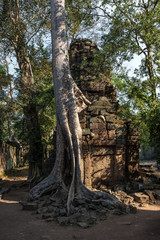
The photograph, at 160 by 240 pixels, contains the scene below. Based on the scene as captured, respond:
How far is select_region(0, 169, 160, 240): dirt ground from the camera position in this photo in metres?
3.96

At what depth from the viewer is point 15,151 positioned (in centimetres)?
1527

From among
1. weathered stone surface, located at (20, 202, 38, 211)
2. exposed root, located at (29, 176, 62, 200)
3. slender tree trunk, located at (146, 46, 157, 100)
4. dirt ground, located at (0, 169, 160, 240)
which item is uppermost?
slender tree trunk, located at (146, 46, 157, 100)

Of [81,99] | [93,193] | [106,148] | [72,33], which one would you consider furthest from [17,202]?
[72,33]

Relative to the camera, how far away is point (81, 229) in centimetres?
439

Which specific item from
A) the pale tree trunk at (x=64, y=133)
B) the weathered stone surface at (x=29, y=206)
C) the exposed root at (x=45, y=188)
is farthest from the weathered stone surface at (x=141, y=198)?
the weathered stone surface at (x=29, y=206)

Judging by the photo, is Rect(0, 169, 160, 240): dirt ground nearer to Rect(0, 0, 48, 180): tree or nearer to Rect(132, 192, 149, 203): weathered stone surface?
Rect(132, 192, 149, 203): weathered stone surface

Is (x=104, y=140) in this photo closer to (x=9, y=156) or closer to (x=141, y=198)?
(x=141, y=198)

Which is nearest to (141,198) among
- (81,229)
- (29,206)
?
(81,229)

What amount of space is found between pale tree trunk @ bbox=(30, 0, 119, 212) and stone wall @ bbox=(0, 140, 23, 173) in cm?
596

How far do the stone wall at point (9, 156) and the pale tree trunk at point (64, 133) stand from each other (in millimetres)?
5957

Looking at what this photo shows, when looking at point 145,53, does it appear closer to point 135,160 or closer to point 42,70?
point 135,160

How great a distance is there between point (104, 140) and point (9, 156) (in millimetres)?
8357

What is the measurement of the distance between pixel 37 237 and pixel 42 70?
10059mm

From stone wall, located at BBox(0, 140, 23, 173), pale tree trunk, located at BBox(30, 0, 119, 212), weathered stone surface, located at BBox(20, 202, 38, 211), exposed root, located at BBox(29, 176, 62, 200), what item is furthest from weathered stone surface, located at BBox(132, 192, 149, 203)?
stone wall, located at BBox(0, 140, 23, 173)
